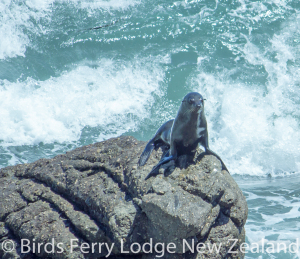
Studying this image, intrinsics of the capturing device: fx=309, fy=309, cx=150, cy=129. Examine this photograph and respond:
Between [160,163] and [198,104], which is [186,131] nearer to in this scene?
[198,104]

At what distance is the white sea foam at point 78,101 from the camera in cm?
1040

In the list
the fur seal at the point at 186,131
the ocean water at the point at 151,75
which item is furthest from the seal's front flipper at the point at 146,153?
the ocean water at the point at 151,75

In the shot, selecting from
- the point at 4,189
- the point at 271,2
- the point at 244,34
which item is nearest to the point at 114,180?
the point at 4,189

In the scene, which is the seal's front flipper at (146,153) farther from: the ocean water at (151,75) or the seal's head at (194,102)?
the ocean water at (151,75)

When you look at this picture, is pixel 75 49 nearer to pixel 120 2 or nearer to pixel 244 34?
pixel 120 2

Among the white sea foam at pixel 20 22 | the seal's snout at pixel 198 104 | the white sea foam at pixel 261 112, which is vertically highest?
the white sea foam at pixel 20 22

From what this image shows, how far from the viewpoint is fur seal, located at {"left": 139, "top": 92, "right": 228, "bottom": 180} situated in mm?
3907

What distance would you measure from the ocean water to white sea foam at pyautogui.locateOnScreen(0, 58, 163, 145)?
0.12 ft

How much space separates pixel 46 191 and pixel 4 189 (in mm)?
724

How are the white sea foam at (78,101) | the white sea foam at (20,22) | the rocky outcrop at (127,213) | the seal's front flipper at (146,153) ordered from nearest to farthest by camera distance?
1. the rocky outcrop at (127,213)
2. the seal's front flipper at (146,153)
3. the white sea foam at (78,101)
4. the white sea foam at (20,22)

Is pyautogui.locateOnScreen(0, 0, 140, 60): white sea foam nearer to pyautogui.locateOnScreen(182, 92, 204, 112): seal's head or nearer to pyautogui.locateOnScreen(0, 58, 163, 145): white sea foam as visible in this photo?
pyautogui.locateOnScreen(0, 58, 163, 145): white sea foam


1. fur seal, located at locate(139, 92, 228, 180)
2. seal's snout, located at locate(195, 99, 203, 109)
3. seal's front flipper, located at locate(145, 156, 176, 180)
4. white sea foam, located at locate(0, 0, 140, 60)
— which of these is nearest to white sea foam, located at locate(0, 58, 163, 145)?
white sea foam, located at locate(0, 0, 140, 60)

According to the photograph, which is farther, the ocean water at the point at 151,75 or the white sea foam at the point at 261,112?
the ocean water at the point at 151,75

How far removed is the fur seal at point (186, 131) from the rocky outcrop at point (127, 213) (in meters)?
0.12
